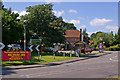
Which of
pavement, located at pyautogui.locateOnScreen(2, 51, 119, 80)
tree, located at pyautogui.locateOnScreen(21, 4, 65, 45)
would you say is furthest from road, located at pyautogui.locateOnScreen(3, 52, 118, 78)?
tree, located at pyautogui.locateOnScreen(21, 4, 65, 45)

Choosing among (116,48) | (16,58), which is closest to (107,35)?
(116,48)

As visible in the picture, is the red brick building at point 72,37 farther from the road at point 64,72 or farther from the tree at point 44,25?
the road at point 64,72

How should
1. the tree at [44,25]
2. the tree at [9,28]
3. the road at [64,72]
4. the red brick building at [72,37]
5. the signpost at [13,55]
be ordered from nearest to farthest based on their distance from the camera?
the road at [64,72], the signpost at [13,55], the tree at [9,28], the tree at [44,25], the red brick building at [72,37]

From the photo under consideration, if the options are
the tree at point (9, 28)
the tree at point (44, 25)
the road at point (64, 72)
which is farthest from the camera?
the tree at point (44, 25)

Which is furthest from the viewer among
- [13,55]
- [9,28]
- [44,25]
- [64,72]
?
[44,25]

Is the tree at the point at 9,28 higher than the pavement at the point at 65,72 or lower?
higher

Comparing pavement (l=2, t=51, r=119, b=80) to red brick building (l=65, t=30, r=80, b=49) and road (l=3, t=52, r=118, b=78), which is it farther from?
red brick building (l=65, t=30, r=80, b=49)

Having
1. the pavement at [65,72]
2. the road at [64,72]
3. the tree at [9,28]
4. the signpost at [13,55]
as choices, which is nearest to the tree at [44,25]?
the tree at [9,28]

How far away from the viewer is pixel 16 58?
21719 mm

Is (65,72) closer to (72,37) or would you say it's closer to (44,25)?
(44,25)

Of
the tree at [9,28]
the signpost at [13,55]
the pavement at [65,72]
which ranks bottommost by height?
the pavement at [65,72]

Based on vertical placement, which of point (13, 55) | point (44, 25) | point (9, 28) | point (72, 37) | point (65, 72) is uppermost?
point (44, 25)

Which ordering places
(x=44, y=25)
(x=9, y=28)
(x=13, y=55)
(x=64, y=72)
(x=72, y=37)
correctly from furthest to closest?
(x=72, y=37) → (x=44, y=25) → (x=9, y=28) → (x=13, y=55) → (x=64, y=72)

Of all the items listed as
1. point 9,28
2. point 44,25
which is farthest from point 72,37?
point 9,28
